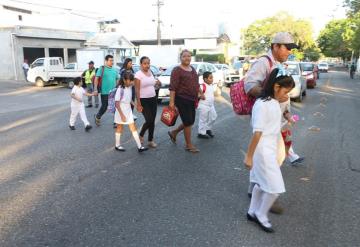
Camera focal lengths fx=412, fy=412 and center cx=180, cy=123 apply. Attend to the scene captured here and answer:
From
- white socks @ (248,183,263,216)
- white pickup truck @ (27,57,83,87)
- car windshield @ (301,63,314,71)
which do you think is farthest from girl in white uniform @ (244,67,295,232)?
car windshield @ (301,63,314,71)

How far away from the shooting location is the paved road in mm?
3842

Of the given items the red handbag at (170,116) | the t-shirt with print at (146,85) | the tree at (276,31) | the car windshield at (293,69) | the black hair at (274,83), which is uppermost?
the tree at (276,31)

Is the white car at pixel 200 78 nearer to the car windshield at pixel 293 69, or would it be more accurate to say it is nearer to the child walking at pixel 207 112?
the car windshield at pixel 293 69

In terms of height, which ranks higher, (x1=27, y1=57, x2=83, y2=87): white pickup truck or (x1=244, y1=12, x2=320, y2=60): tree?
(x1=244, y1=12, x2=320, y2=60): tree

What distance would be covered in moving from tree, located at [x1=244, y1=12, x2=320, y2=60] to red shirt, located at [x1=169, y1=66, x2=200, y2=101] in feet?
201

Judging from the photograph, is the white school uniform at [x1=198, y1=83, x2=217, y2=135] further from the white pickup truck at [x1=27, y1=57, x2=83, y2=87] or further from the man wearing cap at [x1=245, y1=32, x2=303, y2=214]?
the white pickup truck at [x1=27, y1=57, x2=83, y2=87]

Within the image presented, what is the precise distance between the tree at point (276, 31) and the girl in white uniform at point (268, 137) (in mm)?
64325

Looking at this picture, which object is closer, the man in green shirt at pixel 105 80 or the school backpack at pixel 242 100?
the school backpack at pixel 242 100

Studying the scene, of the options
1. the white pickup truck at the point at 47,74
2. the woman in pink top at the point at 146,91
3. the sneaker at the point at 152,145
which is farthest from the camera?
the white pickup truck at the point at 47,74

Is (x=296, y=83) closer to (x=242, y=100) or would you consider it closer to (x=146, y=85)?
(x=146, y=85)

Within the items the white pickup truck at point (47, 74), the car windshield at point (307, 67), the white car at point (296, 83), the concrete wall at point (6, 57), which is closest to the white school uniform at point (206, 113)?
the white car at point (296, 83)

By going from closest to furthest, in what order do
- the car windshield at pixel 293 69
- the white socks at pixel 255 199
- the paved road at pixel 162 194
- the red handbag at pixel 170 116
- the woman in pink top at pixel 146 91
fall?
the paved road at pixel 162 194 < the white socks at pixel 255 199 < the red handbag at pixel 170 116 < the woman in pink top at pixel 146 91 < the car windshield at pixel 293 69

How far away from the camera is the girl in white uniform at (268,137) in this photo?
368 cm

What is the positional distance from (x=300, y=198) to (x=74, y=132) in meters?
5.94
